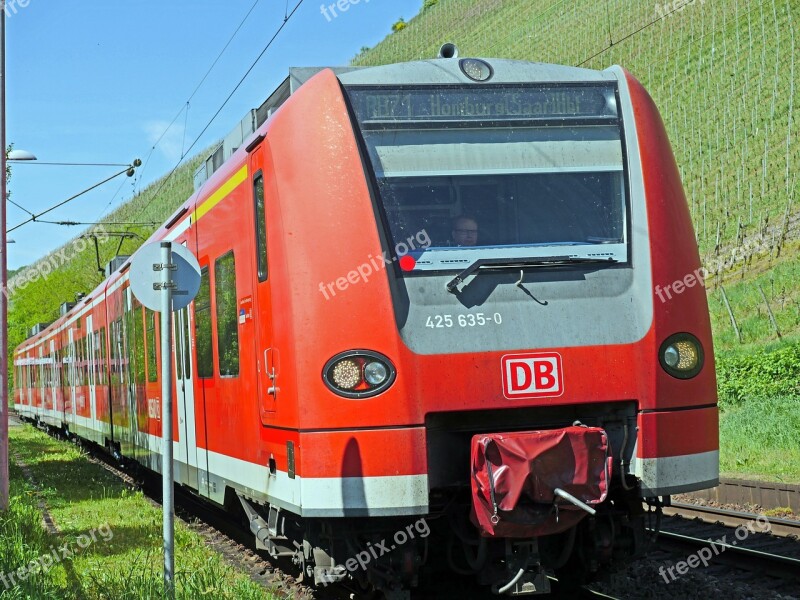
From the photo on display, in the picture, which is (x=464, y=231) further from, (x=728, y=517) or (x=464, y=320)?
(x=728, y=517)

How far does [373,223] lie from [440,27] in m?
108

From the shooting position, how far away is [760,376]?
20297 millimetres

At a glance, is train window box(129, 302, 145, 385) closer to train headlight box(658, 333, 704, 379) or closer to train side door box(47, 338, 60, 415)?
train headlight box(658, 333, 704, 379)

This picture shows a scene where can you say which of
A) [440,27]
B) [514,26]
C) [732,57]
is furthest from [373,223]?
[440,27]

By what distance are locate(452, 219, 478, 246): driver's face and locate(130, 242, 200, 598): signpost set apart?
2.02 m

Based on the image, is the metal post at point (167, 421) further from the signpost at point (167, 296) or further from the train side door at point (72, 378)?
the train side door at point (72, 378)

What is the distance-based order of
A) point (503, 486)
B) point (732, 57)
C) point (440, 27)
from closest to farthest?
point (503, 486) → point (732, 57) → point (440, 27)

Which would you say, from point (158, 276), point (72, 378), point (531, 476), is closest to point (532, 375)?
point (531, 476)

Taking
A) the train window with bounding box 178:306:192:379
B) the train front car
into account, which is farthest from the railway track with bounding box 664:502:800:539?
the train window with bounding box 178:306:192:379

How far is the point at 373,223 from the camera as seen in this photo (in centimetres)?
615

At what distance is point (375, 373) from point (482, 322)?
67cm

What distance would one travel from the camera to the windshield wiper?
6.08 metres

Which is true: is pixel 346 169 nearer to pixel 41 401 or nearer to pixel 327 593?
pixel 327 593

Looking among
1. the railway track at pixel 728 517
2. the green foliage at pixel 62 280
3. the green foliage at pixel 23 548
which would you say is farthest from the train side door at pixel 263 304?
the green foliage at pixel 62 280
